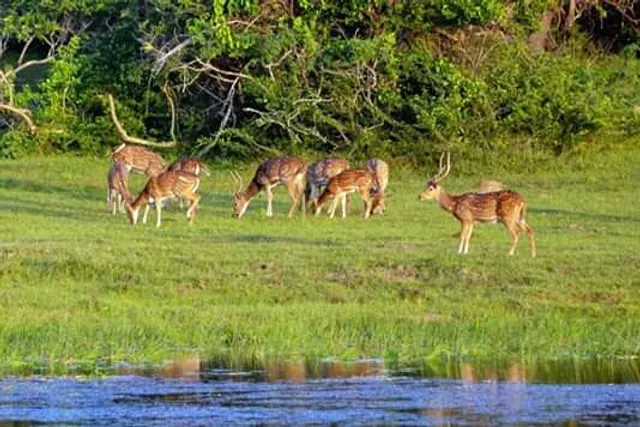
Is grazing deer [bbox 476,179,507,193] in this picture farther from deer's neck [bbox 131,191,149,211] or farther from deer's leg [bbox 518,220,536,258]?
deer's leg [bbox 518,220,536,258]

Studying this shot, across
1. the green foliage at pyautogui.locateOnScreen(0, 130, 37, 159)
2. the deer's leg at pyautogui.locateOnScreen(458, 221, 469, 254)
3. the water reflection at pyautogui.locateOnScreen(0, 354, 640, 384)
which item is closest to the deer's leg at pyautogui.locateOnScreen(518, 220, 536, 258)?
the deer's leg at pyautogui.locateOnScreen(458, 221, 469, 254)

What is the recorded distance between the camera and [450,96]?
28422 millimetres

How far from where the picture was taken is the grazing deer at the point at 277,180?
24.5 meters

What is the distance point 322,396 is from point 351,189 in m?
10.5

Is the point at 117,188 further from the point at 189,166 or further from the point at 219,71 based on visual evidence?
the point at 219,71

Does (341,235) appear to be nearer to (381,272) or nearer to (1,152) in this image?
(381,272)

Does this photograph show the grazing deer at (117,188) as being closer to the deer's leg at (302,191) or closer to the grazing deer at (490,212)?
the deer's leg at (302,191)

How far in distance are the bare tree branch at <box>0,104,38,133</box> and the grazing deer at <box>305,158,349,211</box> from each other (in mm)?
7478

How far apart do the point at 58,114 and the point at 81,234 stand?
927 centimetres

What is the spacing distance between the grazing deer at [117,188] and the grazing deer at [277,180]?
60.2 inches

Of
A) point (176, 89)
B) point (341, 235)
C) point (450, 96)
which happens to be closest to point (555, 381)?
point (341, 235)

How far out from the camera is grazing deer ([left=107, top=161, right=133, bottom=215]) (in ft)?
80.3

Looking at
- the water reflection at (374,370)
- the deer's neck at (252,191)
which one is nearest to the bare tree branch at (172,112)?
the deer's neck at (252,191)

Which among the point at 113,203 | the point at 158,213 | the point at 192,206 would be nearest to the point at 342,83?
the point at 113,203
